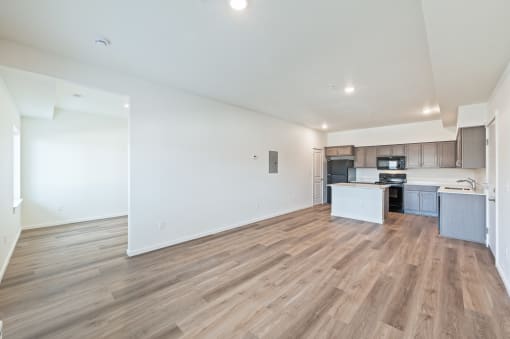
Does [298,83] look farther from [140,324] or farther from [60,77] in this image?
[140,324]

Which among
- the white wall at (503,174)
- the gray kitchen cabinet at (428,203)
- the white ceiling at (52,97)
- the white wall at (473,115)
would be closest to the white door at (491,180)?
the white wall at (473,115)

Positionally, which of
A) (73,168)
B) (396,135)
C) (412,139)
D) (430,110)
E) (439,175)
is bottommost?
(439,175)

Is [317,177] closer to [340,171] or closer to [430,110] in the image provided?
[340,171]

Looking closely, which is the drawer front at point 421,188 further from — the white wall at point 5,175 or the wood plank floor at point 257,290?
the white wall at point 5,175

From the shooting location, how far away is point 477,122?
3.97 meters

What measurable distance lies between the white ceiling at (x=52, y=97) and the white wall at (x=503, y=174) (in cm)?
513

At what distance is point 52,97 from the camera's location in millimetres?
3621

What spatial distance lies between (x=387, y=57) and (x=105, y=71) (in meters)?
3.85

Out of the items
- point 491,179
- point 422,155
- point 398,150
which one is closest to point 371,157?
point 398,150

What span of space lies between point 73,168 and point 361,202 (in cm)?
731

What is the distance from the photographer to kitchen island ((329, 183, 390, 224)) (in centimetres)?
533

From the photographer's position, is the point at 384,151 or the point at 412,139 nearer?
the point at 412,139

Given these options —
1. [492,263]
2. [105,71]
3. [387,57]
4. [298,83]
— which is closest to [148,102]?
[105,71]

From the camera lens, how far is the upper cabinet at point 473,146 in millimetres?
3971
